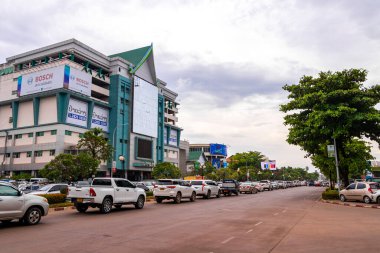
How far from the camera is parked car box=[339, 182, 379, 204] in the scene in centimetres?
2463

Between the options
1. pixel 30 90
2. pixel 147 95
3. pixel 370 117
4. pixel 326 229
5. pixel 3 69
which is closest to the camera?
pixel 326 229

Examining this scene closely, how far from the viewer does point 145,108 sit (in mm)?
80688

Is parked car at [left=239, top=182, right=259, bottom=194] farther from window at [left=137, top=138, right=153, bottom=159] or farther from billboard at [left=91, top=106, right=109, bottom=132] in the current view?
window at [left=137, top=138, right=153, bottom=159]

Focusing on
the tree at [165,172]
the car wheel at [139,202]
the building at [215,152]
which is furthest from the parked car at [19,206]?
the building at [215,152]

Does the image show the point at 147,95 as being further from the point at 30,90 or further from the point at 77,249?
the point at 77,249

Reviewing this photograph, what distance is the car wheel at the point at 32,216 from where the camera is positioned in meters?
12.3

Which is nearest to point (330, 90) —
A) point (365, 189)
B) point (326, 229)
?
point (365, 189)

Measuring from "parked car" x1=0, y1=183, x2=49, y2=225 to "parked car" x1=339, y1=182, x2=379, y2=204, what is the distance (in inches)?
860

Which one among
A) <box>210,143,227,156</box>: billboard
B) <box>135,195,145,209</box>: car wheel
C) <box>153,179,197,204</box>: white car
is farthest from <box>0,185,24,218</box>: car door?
<box>210,143,227,156</box>: billboard

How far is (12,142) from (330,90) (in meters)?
60.5

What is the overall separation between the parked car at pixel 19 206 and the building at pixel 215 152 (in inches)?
4876

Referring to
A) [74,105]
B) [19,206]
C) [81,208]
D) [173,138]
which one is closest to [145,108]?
[74,105]

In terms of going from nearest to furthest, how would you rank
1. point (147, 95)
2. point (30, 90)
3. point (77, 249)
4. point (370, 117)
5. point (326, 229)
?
point (77, 249) → point (326, 229) → point (370, 117) → point (30, 90) → point (147, 95)

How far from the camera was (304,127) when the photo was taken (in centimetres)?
3170
